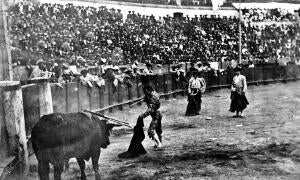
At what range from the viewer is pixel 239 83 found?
16.4 m

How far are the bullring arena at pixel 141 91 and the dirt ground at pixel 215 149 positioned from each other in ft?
0.08

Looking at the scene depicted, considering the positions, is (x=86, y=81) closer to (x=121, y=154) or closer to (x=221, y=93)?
(x=121, y=154)

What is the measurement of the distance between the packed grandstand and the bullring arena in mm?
69

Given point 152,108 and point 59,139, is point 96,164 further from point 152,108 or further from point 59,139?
point 152,108

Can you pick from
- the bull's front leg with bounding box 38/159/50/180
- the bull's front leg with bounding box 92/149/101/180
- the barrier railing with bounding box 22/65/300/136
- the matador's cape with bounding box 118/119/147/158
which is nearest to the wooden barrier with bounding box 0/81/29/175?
the bull's front leg with bounding box 38/159/50/180

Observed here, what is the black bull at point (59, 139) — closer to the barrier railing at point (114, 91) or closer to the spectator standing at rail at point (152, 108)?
→ the barrier railing at point (114, 91)

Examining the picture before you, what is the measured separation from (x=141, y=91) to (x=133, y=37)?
321 cm

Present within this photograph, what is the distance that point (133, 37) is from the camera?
2339 cm

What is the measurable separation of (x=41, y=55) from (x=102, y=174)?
18.6ft

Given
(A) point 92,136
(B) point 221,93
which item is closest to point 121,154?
(A) point 92,136

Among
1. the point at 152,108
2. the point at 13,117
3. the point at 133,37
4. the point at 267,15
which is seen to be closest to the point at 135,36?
Result: the point at 133,37

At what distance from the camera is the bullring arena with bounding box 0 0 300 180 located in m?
8.70

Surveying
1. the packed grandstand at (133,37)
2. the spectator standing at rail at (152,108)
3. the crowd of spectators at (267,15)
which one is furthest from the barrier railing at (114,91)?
the crowd of spectators at (267,15)

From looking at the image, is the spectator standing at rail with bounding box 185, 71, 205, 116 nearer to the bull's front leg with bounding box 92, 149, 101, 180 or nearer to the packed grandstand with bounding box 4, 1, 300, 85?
the packed grandstand with bounding box 4, 1, 300, 85
